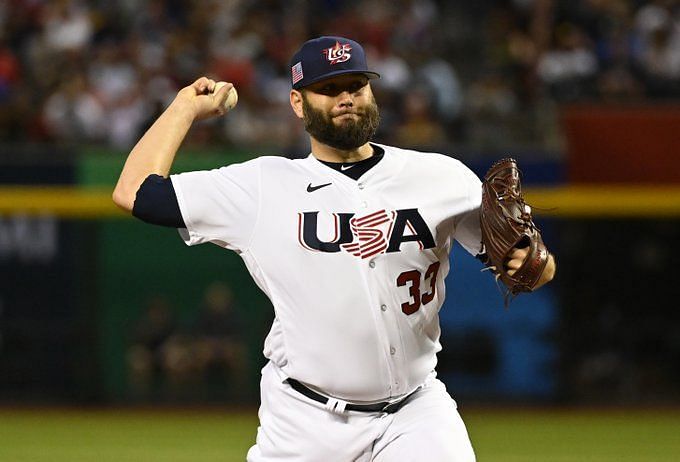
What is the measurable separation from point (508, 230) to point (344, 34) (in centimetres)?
871

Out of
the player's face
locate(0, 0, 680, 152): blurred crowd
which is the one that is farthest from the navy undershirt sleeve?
locate(0, 0, 680, 152): blurred crowd

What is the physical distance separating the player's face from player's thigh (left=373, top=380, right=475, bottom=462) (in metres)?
0.79

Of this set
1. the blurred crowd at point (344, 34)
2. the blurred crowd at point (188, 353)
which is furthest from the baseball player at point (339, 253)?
the blurred crowd at point (344, 34)

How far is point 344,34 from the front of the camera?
12.0 m

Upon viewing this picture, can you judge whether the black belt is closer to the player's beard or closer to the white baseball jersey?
the white baseball jersey

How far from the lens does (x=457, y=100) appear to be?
1145 centimetres

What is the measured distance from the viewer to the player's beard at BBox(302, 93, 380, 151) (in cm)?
369

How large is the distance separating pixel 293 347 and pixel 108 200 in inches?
252

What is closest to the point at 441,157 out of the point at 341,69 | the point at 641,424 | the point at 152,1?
the point at 341,69

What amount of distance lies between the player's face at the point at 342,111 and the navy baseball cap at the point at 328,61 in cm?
3

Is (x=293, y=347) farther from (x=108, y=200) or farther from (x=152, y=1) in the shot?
(x=152, y=1)

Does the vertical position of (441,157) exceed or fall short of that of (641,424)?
it exceeds it

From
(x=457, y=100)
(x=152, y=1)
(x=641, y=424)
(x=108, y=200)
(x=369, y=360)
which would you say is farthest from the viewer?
(x=152, y=1)

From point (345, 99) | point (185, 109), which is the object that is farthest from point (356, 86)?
point (185, 109)
